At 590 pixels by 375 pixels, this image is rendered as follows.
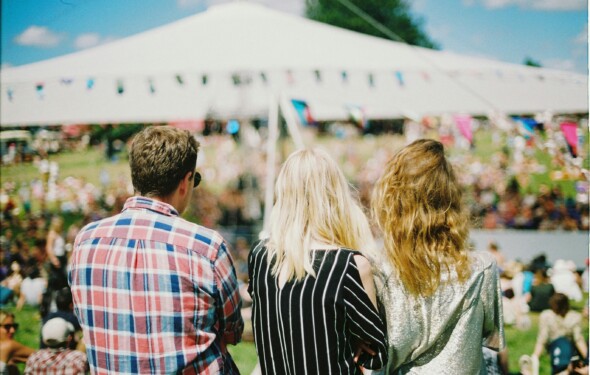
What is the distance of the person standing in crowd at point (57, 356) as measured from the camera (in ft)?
8.34

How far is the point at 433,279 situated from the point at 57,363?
6.49 feet

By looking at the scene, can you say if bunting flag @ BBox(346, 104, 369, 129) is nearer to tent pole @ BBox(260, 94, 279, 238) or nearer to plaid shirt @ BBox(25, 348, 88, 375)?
tent pole @ BBox(260, 94, 279, 238)

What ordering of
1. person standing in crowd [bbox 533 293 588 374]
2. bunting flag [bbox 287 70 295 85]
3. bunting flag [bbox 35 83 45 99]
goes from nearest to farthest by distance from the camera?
person standing in crowd [bbox 533 293 588 374] < bunting flag [bbox 35 83 45 99] < bunting flag [bbox 287 70 295 85]

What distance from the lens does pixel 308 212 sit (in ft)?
5.34

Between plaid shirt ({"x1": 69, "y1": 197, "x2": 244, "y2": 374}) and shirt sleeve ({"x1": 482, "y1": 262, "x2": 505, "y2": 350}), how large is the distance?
32.0 inches

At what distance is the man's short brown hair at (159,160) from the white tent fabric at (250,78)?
421cm

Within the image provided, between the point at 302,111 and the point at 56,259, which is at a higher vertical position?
the point at 302,111

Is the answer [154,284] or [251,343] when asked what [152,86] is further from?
[154,284]

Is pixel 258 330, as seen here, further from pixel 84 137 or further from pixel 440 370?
pixel 84 137

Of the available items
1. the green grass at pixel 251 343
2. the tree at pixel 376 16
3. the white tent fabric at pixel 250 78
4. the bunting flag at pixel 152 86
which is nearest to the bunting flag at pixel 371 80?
the white tent fabric at pixel 250 78

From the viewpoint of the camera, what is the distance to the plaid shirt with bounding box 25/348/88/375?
8.32 feet

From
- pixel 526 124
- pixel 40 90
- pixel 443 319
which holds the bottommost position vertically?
pixel 443 319

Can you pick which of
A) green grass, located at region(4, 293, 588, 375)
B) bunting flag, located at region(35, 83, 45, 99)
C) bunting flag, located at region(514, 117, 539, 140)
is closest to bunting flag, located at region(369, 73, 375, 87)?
bunting flag, located at region(514, 117, 539, 140)

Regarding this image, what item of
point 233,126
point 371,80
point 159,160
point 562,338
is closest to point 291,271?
point 159,160
